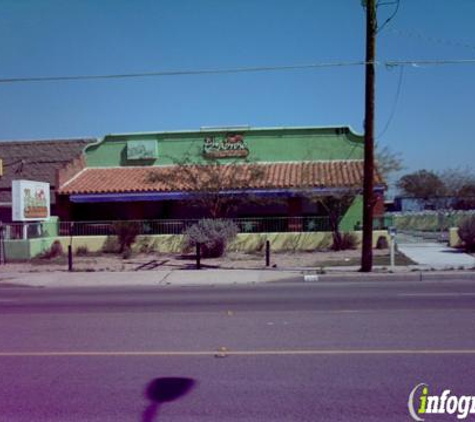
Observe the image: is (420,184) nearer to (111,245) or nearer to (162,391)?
(111,245)

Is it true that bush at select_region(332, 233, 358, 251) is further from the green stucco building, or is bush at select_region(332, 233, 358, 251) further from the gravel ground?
the green stucco building

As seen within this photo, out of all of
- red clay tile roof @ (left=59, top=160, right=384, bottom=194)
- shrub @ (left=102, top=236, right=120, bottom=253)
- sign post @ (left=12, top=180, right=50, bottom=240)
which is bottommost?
shrub @ (left=102, top=236, right=120, bottom=253)

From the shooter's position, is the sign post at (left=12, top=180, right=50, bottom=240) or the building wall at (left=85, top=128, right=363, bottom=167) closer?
the sign post at (left=12, top=180, right=50, bottom=240)

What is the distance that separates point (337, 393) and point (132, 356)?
9.13 feet

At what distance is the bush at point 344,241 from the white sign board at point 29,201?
13.0 metres

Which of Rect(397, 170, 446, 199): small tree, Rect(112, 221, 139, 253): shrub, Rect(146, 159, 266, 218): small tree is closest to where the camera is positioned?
Rect(146, 159, 266, 218): small tree

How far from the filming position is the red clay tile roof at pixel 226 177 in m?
25.5

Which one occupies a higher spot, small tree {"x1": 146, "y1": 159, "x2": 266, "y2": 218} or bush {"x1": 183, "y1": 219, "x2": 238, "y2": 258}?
small tree {"x1": 146, "y1": 159, "x2": 266, "y2": 218}

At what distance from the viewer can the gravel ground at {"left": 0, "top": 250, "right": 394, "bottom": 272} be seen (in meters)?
19.8

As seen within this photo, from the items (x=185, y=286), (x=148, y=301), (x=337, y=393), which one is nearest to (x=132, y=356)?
(x=337, y=393)

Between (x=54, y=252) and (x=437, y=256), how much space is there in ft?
51.5

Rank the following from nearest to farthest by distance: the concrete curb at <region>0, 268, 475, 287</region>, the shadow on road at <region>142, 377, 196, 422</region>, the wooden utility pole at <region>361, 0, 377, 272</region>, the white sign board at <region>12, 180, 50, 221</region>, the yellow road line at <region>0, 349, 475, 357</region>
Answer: the shadow on road at <region>142, 377, 196, 422</region>, the yellow road line at <region>0, 349, 475, 357</region>, the concrete curb at <region>0, 268, 475, 287</region>, the wooden utility pole at <region>361, 0, 377, 272</region>, the white sign board at <region>12, 180, 50, 221</region>

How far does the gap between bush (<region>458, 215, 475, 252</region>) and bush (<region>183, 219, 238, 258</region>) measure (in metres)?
9.35

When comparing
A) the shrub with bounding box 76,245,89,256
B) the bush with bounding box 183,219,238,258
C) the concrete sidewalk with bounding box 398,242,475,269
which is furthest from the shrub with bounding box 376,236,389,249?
the shrub with bounding box 76,245,89,256
